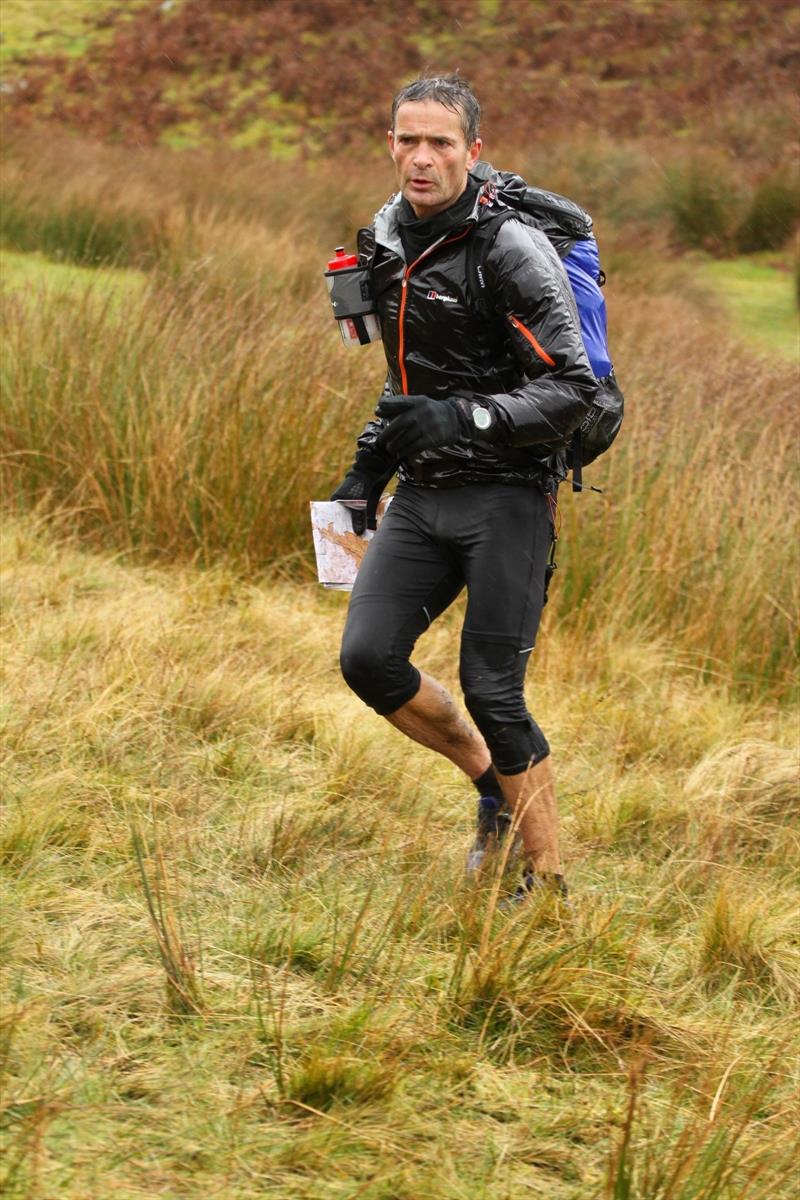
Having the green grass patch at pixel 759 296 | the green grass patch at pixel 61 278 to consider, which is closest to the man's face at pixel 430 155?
the green grass patch at pixel 61 278

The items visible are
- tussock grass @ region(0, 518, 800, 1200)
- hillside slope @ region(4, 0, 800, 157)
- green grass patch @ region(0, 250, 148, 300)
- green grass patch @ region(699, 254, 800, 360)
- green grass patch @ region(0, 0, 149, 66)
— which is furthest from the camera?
green grass patch @ region(0, 0, 149, 66)

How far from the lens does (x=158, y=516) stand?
6773 mm

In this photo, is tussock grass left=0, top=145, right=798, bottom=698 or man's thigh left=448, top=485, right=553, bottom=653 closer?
man's thigh left=448, top=485, right=553, bottom=653

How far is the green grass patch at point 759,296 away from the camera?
13.6m

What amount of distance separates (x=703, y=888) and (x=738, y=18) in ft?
82.4

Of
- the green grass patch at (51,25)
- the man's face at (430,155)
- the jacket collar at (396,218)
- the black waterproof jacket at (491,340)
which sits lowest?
the black waterproof jacket at (491,340)

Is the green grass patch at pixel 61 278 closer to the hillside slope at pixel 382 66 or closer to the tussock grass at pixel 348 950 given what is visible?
the tussock grass at pixel 348 950

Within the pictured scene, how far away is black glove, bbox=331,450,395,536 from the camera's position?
404cm

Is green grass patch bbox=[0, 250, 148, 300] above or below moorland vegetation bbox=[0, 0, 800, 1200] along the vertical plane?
above

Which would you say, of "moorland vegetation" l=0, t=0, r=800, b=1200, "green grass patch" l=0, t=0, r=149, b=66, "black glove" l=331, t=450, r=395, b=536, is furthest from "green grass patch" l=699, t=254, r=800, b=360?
"green grass patch" l=0, t=0, r=149, b=66

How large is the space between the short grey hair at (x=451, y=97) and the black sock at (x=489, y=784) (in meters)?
1.59

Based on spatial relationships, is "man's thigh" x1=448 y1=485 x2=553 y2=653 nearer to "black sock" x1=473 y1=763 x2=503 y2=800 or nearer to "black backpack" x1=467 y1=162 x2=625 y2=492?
"black backpack" x1=467 y1=162 x2=625 y2=492

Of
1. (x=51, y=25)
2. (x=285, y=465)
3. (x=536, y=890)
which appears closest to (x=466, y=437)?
(x=536, y=890)

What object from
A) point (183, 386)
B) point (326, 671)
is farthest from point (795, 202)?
point (326, 671)
